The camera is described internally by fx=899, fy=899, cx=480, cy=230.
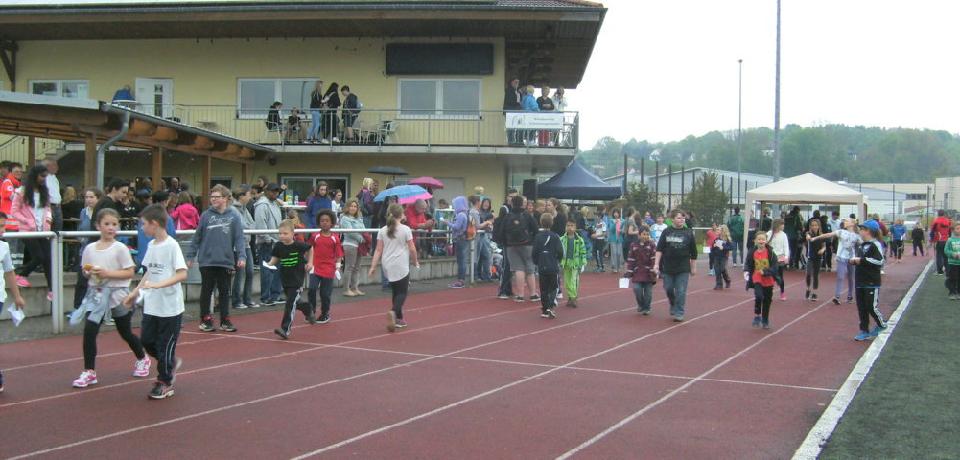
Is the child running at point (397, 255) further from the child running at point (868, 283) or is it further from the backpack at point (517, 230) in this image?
the child running at point (868, 283)

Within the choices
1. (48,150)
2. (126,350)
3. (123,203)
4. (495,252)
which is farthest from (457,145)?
(126,350)

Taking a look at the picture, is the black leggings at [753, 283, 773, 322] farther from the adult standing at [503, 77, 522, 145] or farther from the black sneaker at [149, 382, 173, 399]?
the adult standing at [503, 77, 522, 145]

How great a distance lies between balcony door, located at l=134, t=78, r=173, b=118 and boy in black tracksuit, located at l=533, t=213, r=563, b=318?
1753cm

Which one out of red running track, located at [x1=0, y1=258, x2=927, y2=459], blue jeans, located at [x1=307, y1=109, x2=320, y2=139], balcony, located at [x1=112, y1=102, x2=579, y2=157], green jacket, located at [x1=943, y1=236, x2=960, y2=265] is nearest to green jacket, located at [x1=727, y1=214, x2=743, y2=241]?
balcony, located at [x1=112, y1=102, x2=579, y2=157]

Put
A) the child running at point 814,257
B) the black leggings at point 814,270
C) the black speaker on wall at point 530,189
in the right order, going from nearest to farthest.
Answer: the child running at point 814,257
the black leggings at point 814,270
the black speaker on wall at point 530,189

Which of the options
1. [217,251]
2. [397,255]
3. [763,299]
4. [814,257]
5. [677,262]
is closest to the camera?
[217,251]

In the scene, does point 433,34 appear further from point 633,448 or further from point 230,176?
point 633,448

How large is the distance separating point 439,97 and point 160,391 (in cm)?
2104

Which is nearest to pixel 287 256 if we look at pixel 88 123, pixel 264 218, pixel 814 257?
pixel 264 218

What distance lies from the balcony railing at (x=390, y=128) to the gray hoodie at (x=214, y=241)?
Answer: 14.9 metres

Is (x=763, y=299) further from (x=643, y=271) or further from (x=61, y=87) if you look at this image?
(x=61, y=87)

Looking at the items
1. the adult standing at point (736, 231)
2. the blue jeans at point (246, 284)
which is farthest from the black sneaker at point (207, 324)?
the adult standing at point (736, 231)

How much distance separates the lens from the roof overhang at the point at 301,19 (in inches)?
1016

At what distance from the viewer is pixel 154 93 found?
1131 inches
